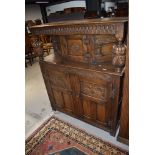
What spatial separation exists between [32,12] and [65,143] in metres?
7.29

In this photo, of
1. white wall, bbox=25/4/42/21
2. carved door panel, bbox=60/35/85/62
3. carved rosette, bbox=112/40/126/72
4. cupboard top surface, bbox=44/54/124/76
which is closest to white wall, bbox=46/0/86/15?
white wall, bbox=25/4/42/21

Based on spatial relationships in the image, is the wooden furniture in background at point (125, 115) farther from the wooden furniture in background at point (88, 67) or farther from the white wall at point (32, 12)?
the white wall at point (32, 12)

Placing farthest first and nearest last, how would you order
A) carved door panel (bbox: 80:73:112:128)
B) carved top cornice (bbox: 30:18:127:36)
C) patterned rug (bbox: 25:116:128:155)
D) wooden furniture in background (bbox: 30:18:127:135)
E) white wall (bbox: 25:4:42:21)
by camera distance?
white wall (bbox: 25:4:42:21), patterned rug (bbox: 25:116:128:155), carved door panel (bbox: 80:73:112:128), wooden furniture in background (bbox: 30:18:127:135), carved top cornice (bbox: 30:18:127:36)

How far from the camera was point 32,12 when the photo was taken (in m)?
7.27

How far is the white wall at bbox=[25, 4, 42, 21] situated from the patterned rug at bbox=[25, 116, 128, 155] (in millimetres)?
6568

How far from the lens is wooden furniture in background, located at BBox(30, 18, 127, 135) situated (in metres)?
1.37

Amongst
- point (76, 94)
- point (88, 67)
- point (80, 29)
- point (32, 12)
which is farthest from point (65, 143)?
point (32, 12)

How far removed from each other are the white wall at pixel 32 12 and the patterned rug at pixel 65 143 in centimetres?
657

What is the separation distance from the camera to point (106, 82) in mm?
1522

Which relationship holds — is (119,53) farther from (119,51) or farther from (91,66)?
(91,66)

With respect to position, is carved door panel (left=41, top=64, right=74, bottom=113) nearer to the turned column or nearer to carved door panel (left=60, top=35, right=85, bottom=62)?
carved door panel (left=60, top=35, right=85, bottom=62)

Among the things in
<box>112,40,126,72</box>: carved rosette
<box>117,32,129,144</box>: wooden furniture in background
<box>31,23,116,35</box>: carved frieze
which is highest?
<box>31,23,116,35</box>: carved frieze
